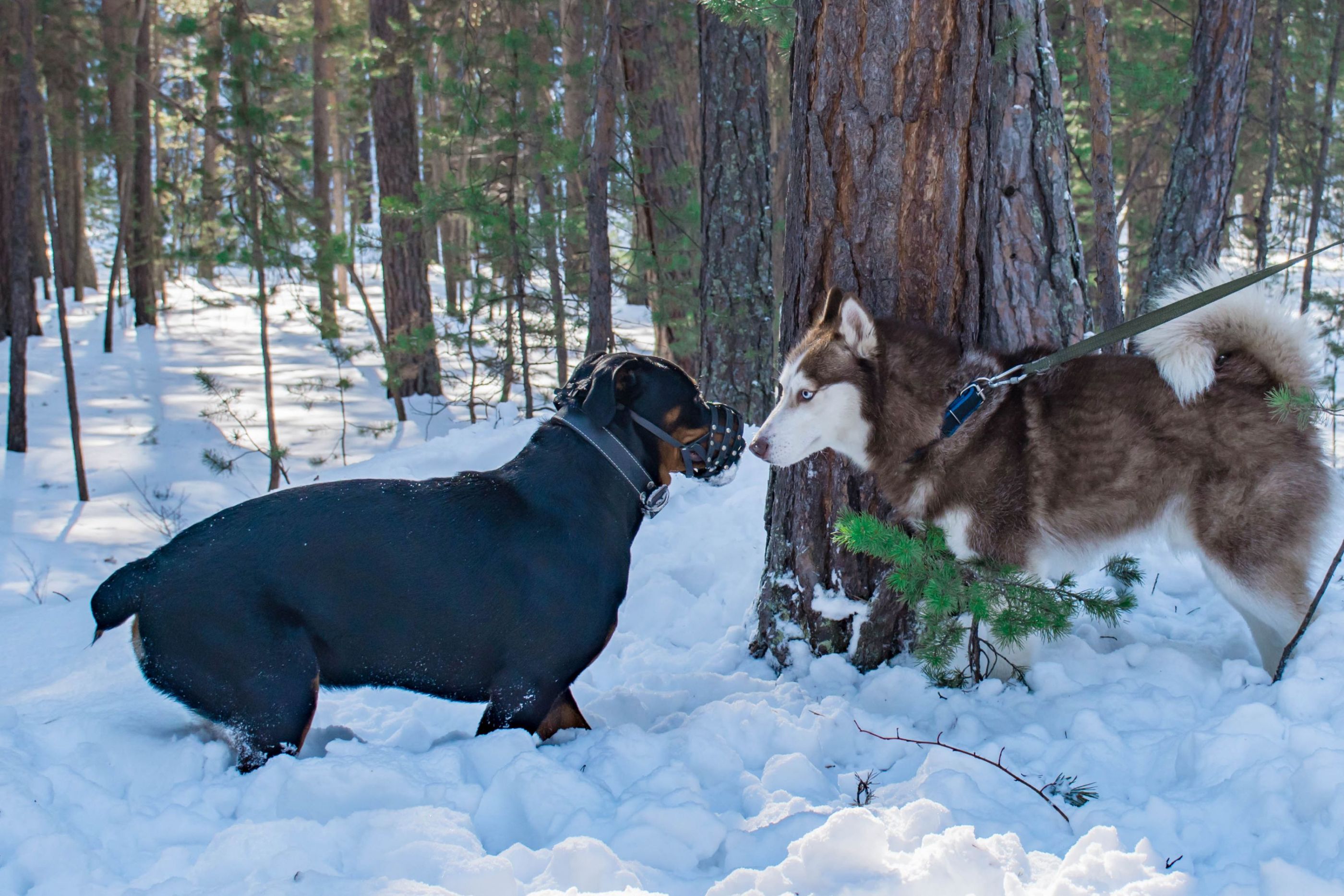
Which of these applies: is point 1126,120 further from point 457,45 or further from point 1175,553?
point 1175,553

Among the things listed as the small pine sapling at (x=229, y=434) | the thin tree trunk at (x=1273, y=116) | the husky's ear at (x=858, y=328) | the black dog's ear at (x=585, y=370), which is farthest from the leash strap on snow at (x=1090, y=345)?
the thin tree trunk at (x=1273, y=116)

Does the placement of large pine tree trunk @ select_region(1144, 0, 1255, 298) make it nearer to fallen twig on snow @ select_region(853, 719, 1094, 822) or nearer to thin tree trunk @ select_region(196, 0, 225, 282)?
fallen twig on snow @ select_region(853, 719, 1094, 822)

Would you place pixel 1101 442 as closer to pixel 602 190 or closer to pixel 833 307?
pixel 833 307

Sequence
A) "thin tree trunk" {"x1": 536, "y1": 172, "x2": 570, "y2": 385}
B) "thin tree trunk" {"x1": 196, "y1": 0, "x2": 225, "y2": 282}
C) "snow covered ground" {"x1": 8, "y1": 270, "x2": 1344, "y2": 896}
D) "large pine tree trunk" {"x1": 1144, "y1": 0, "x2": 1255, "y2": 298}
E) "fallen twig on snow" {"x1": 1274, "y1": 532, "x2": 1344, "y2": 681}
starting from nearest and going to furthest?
"snow covered ground" {"x1": 8, "y1": 270, "x2": 1344, "y2": 896}, "fallen twig on snow" {"x1": 1274, "y1": 532, "x2": 1344, "y2": 681}, "large pine tree trunk" {"x1": 1144, "y1": 0, "x2": 1255, "y2": 298}, "thin tree trunk" {"x1": 536, "y1": 172, "x2": 570, "y2": 385}, "thin tree trunk" {"x1": 196, "y1": 0, "x2": 225, "y2": 282}

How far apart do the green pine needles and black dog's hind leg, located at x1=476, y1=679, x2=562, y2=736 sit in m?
1.21

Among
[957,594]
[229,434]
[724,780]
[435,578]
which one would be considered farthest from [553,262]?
[724,780]

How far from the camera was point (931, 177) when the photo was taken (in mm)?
3633

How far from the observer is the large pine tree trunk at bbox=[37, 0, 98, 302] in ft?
51.4

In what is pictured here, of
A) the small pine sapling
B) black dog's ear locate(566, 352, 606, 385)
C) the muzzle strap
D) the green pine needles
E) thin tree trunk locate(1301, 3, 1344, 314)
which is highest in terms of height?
thin tree trunk locate(1301, 3, 1344, 314)

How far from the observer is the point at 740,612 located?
15.8 ft

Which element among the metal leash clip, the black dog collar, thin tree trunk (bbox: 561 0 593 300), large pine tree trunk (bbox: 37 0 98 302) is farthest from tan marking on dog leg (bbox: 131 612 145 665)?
large pine tree trunk (bbox: 37 0 98 302)

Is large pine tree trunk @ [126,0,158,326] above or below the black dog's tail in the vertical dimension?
above

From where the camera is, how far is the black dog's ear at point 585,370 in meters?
3.47

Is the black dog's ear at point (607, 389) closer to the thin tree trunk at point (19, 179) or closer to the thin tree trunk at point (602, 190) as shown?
the thin tree trunk at point (602, 190)
